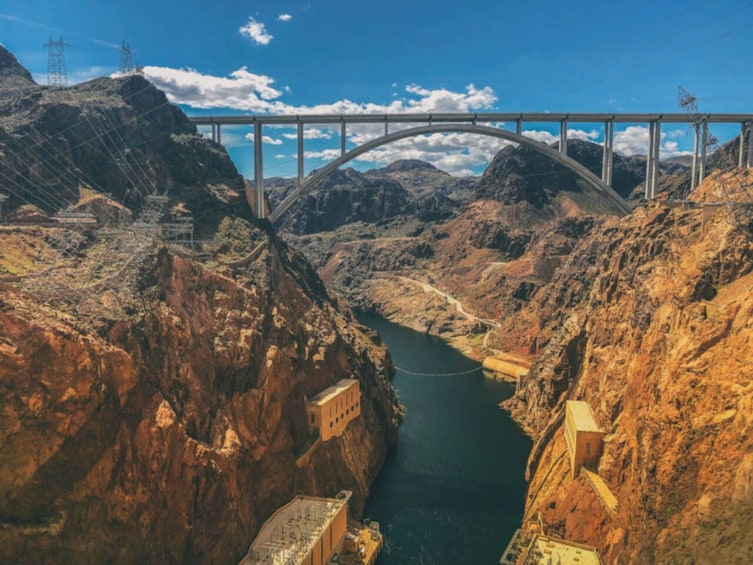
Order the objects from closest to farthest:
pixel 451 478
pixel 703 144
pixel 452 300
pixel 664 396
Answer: pixel 664 396 < pixel 451 478 < pixel 703 144 < pixel 452 300

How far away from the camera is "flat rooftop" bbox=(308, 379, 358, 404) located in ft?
124

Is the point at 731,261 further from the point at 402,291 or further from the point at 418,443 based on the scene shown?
the point at 402,291

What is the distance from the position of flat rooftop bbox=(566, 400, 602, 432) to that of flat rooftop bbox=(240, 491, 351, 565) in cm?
1397

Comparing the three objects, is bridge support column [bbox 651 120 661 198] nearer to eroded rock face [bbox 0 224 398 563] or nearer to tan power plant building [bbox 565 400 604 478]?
tan power plant building [bbox 565 400 604 478]

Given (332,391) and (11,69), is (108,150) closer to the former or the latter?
(11,69)

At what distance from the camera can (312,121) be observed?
53812mm

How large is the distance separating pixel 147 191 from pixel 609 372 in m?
34.1

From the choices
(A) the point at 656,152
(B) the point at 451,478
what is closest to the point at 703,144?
(A) the point at 656,152

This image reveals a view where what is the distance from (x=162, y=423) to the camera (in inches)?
979

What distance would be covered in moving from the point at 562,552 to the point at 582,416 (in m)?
8.67

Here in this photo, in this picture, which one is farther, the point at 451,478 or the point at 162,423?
the point at 451,478

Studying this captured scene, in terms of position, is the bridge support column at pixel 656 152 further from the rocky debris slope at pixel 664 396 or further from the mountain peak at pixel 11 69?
the mountain peak at pixel 11 69

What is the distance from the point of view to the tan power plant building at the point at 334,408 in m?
37.1

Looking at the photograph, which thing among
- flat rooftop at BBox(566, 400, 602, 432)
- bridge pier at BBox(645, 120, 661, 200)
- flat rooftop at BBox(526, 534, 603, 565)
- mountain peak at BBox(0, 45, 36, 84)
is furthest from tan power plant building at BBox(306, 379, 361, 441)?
mountain peak at BBox(0, 45, 36, 84)
